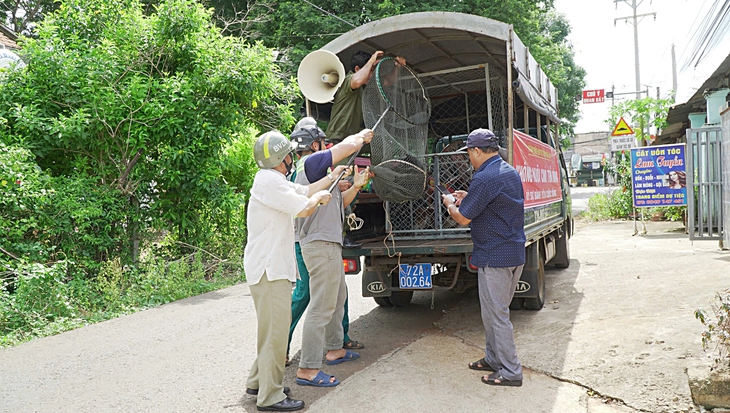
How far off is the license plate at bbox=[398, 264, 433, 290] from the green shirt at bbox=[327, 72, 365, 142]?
4.85 feet

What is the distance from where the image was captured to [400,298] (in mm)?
6832

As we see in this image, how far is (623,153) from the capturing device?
18.3 m

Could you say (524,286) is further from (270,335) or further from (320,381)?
(270,335)

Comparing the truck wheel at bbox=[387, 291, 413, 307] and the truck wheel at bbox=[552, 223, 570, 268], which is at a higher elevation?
the truck wheel at bbox=[552, 223, 570, 268]

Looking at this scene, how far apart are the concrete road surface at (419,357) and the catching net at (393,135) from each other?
147 centimetres

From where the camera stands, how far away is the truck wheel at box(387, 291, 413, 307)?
22.2ft

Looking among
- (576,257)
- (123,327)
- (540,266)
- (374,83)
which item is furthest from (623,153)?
(123,327)

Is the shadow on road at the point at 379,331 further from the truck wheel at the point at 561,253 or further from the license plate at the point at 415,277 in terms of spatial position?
the truck wheel at the point at 561,253

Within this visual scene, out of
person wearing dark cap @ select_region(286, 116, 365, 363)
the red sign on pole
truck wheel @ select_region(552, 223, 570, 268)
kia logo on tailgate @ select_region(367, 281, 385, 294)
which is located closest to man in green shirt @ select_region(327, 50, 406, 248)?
kia logo on tailgate @ select_region(367, 281, 385, 294)

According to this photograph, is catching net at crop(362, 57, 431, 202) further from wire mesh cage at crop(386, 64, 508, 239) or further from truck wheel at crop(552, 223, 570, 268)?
truck wheel at crop(552, 223, 570, 268)

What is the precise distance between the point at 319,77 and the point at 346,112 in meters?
0.44

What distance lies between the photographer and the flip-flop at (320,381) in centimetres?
427

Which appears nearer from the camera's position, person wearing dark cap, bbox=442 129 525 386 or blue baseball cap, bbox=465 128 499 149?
person wearing dark cap, bbox=442 129 525 386

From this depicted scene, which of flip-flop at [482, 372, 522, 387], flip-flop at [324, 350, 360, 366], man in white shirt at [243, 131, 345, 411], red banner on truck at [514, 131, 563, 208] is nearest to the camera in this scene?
man in white shirt at [243, 131, 345, 411]
